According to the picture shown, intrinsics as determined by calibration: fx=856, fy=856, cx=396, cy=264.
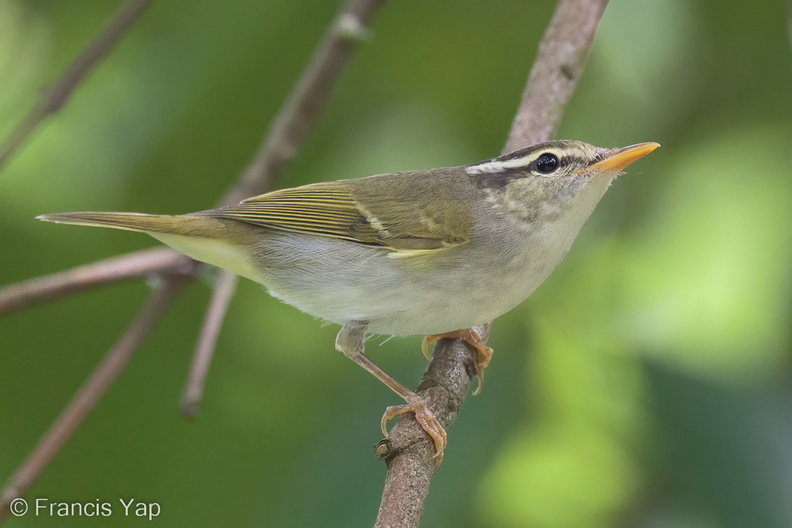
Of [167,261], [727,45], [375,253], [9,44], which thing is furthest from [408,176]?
[9,44]

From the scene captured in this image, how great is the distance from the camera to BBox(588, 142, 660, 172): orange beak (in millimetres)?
2936

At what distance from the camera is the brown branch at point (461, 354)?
2.27 metres

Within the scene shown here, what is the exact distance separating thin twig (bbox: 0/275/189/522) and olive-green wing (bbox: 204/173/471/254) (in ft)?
1.60

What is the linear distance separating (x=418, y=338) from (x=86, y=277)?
4.69 ft

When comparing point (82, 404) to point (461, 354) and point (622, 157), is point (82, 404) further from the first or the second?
point (622, 157)

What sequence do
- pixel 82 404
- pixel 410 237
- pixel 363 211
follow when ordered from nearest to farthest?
1. pixel 82 404
2. pixel 410 237
3. pixel 363 211

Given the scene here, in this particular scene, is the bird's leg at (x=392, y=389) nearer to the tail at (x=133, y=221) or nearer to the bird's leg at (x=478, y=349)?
the bird's leg at (x=478, y=349)

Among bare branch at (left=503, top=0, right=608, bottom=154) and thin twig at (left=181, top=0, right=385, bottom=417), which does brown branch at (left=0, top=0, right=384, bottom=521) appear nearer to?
thin twig at (left=181, top=0, right=385, bottom=417)

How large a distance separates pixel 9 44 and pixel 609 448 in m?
2.99

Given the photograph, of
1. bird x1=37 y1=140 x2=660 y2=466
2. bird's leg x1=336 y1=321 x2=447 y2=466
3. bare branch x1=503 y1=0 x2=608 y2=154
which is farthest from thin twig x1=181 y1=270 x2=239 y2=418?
bare branch x1=503 y1=0 x2=608 y2=154

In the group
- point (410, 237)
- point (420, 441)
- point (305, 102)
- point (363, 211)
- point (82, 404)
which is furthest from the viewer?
point (305, 102)

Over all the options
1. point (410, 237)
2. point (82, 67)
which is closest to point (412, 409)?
point (410, 237)

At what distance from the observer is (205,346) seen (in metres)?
2.91

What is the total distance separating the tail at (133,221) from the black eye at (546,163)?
1300 mm
